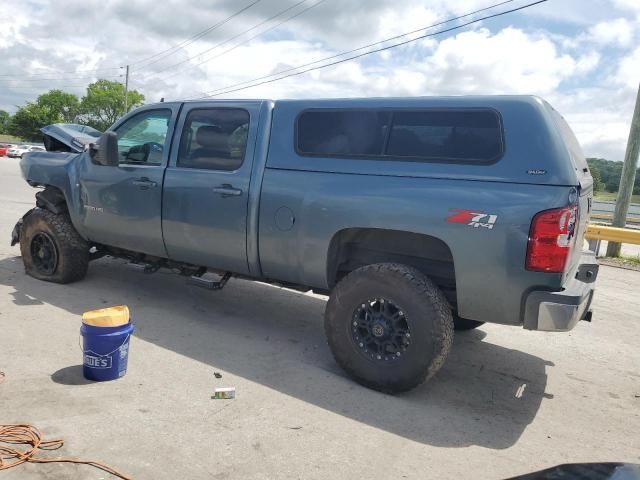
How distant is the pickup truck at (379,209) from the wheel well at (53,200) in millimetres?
920

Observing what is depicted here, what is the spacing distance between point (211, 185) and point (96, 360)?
175 cm

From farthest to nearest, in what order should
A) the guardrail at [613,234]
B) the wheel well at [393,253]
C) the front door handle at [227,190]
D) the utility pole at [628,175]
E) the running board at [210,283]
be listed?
the utility pole at [628,175] → the guardrail at [613,234] → the running board at [210,283] → the front door handle at [227,190] → the wheel well at [393,253]

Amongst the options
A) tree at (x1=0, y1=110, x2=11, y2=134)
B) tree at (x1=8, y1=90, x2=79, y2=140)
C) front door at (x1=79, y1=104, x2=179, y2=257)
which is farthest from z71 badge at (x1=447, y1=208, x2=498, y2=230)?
tree at (x1=0, y1=110, x2=11, y2=134)

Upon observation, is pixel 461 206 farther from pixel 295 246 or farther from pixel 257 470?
pixel 257 470

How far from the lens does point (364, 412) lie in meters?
3.61

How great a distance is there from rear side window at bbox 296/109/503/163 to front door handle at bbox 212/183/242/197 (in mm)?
643

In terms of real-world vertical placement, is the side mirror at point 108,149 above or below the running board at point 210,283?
above

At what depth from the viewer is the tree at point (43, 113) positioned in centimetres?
8144

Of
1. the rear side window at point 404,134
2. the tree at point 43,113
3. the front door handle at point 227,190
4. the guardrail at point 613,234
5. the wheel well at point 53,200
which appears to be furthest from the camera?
the tree at point 43,113

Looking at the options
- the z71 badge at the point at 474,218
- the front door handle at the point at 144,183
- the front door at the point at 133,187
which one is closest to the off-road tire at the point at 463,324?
the z71 badge at the point at 474,218

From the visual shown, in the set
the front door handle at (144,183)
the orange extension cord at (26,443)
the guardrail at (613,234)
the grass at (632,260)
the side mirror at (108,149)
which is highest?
the side mirror at (108,149)

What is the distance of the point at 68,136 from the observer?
20.6ft

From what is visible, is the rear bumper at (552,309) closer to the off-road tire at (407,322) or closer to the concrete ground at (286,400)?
the off-road tire at (407,322)

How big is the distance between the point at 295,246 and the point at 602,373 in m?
2.81
